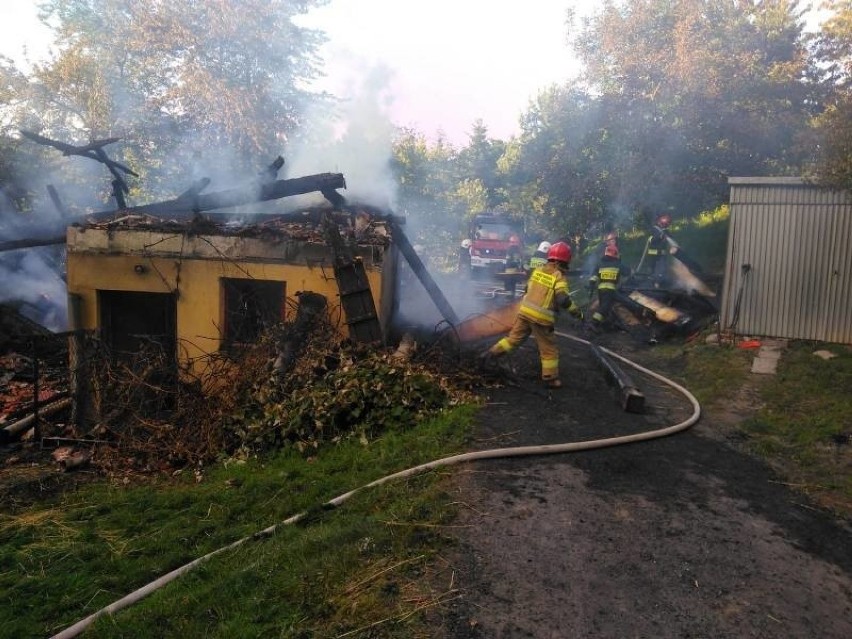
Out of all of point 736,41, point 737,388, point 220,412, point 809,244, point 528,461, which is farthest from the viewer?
point 736,41

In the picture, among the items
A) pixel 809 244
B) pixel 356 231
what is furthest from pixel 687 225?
pixel 356 231

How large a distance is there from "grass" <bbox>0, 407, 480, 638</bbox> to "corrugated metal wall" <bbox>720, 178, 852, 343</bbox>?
6.17 m

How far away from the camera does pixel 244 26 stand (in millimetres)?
21188

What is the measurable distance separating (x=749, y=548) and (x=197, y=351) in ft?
23.1

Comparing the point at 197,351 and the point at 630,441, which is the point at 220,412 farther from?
the point at 630,441

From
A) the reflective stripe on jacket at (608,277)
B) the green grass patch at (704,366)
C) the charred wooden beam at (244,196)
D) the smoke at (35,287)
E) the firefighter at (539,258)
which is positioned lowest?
the green grass patch at (704,366)

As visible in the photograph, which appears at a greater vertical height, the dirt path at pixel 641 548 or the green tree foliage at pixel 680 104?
the green tree foliage at pixel 680 104

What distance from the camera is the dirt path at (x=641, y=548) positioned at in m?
2.98

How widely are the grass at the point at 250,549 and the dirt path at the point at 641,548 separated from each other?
34cm

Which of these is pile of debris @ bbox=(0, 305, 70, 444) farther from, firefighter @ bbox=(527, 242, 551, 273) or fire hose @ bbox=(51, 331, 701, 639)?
firefighter @ bbox=(527, 242, 551, 273)

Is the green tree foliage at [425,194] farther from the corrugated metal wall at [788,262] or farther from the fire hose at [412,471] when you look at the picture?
the fire hose at [412,471]

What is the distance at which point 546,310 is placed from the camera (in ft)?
23.2

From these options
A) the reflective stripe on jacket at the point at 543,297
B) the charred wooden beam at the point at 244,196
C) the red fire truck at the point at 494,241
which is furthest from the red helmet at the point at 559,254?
the red fire truck at the point at 494,241

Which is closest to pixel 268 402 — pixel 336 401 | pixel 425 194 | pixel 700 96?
pixel 336 401
